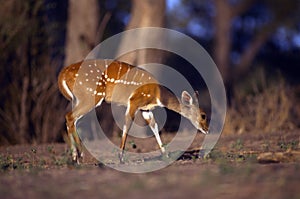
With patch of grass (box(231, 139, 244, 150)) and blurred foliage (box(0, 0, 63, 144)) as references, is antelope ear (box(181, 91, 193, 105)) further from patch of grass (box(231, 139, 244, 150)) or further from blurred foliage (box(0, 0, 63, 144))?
blurred foliage (box(0, 0, 63, 144))

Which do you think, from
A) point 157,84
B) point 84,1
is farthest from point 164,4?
point 157,84

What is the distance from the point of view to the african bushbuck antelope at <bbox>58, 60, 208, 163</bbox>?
1132cm

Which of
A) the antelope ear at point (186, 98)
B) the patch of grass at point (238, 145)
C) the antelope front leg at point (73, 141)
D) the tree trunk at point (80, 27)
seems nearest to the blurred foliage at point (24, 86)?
the tree trunk at point (80, 27)

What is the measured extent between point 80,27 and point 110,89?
6.92 meters

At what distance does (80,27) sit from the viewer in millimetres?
18359

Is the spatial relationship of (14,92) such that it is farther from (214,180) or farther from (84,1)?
(214,180)

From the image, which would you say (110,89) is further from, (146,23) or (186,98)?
(146,23)

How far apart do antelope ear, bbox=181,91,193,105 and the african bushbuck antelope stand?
0.74 feet

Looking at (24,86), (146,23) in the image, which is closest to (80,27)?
(146,23)

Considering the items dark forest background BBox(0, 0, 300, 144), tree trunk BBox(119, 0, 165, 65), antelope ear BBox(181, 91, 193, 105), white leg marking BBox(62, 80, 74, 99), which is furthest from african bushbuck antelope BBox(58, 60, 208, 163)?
tree trunk BBox(119, 0, 165, 65)

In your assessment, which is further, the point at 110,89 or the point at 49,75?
the point at 49,75

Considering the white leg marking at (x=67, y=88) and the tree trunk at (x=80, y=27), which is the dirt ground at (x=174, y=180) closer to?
the white leg marking at (x=67, y=88)

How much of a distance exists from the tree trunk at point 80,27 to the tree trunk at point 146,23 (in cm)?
113

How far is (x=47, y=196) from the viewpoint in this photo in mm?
6766
